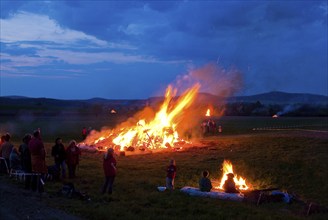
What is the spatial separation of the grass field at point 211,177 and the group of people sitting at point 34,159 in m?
0.70

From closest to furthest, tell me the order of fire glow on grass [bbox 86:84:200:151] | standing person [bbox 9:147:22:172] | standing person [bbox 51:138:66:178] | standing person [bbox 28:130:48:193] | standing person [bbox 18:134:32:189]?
standing person [bbox 28:130:48:193], standing person [bbox 18:134:32:189], standing person [bbox 9:147:22:172], standing person [bbox 51:138:66:178], fire glow on grass [bbox 86:84:200:151]

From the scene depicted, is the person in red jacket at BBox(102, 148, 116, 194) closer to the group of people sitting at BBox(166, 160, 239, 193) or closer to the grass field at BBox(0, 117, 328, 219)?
the grass field at BBox(0, 117, 328, 219)

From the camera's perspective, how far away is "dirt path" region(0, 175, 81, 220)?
463 inches

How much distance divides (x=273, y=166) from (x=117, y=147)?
11048mm

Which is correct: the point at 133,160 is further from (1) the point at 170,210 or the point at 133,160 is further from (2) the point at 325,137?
(1) the point at 170,210

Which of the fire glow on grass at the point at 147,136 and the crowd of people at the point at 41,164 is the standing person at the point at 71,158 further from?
the fire glow on grass at the point at 147,136

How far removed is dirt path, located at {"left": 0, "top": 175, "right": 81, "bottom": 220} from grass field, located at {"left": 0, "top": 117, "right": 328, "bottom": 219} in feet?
1.50

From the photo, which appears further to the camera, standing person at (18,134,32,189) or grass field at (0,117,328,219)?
standing person at (18,134,32,189)

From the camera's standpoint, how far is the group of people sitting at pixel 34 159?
15.6 m

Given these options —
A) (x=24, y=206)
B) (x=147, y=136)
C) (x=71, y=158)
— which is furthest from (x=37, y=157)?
(x=147, y=136)

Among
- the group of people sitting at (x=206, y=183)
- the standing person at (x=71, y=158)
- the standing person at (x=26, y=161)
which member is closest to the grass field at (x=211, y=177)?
the standing person at (x=71, y=158)

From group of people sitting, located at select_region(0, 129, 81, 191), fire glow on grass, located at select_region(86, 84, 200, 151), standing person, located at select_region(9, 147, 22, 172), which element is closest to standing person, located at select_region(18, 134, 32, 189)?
group of people sitting, located at select_region(0, 129, 81, 191)

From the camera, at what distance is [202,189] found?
1702 cm

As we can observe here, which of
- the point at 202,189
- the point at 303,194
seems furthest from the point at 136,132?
the point at 202,189
